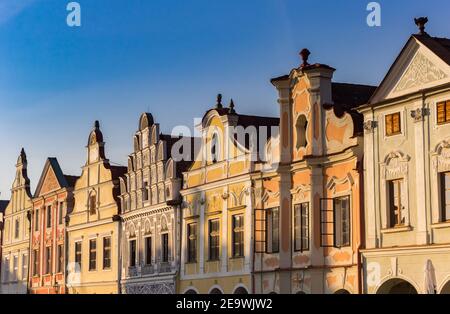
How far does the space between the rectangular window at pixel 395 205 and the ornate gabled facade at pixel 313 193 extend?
1562 mm

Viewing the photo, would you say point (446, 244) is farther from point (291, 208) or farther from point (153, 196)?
point (153, 196)

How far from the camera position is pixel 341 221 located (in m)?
33.8

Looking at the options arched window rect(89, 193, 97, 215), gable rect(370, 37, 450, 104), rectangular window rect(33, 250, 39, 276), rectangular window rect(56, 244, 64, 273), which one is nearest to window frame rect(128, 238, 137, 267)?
arched window rect(89, 193, 97, 215)

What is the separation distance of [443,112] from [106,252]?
27805mm

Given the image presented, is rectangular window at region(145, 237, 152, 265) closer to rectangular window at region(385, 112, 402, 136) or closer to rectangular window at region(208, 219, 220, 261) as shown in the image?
rectangular window at region(208, 219, 220, 261)

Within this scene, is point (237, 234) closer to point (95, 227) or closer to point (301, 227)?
point (301, 227)

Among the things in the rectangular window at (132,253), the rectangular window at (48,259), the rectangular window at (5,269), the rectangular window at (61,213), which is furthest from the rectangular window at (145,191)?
the rectangular window at (5,269)

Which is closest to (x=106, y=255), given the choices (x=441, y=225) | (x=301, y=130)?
(x=301, y=130)

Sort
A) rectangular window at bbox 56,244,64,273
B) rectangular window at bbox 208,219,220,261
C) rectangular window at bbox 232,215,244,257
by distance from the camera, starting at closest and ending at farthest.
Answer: rectangular window at bbox 232,215,244,257
rectangular window at bbox 208,219,220,261
rectangular window at bbox 56,244,64,273

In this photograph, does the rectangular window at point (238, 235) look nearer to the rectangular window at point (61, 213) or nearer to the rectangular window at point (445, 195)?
the rectangular window at point (445, 195)

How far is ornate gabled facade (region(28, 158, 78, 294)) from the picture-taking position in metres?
58.6

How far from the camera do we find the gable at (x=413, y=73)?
29.3m

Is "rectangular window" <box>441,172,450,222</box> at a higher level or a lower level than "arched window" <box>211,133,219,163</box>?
lower

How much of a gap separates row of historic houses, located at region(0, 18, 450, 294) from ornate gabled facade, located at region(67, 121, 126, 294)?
0.10 m
